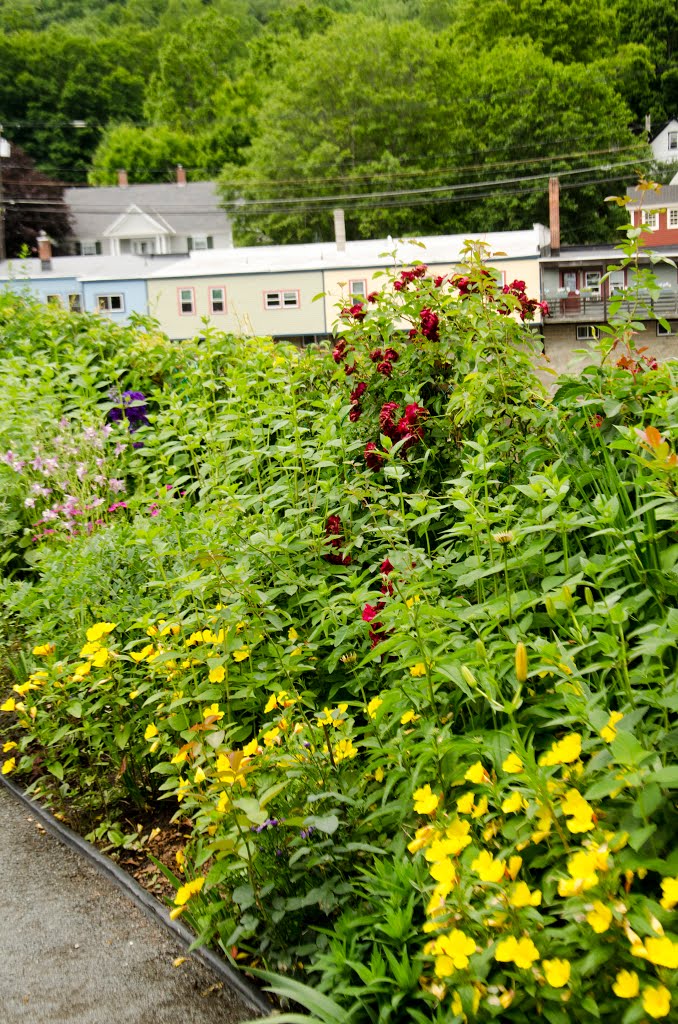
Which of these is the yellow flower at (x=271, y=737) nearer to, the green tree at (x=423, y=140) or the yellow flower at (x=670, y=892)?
the yellow flower at (x=670, y=892)

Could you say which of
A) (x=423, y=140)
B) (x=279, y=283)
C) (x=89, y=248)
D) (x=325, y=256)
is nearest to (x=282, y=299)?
(x=279, y=283)

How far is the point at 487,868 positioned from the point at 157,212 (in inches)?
2052

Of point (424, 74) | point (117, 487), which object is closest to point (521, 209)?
point (424, 74)

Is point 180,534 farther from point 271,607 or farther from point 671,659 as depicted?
point 671,659

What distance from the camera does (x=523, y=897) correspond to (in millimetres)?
1351

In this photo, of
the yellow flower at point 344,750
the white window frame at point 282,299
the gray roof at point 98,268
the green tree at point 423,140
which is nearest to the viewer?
the yellow flower at point 344,750

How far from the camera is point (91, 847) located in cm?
228

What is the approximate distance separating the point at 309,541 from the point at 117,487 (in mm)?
1463

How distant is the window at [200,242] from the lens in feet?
166

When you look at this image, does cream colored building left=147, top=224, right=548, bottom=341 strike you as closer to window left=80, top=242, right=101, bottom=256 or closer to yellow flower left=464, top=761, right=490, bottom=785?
window left=80, top=242, right=101, bottom=256

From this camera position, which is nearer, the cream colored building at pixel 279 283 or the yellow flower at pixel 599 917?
the yellow flower at pixel 599 917

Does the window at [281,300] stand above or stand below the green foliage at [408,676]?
above

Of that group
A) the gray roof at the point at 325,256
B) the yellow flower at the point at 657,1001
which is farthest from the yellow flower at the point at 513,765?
the gray roof at the point at 325,256

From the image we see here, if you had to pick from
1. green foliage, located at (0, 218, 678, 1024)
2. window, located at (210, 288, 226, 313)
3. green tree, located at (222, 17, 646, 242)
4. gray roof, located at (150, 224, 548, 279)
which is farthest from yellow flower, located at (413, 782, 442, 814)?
green tree, located at (222, 17, 646, 242)
